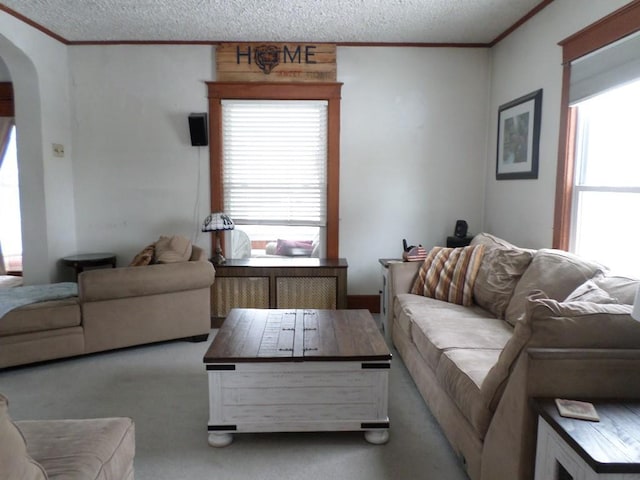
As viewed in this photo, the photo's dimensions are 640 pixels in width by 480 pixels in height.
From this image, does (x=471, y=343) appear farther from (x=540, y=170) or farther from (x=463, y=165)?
(x=463, y=165)

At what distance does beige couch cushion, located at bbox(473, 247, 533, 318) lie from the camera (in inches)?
115

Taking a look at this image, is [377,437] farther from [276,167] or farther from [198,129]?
[198,129]

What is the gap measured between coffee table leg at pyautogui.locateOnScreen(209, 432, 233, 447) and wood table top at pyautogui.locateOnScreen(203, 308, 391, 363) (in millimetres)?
385

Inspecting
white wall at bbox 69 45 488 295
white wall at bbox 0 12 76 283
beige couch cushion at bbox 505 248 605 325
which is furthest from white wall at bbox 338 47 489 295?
white wall at bbox 0 12 76 283

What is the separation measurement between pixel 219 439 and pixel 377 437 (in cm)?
79

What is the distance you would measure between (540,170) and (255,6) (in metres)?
2.48

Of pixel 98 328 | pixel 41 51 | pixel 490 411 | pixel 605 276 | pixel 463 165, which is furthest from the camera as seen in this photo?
pixel 463 165

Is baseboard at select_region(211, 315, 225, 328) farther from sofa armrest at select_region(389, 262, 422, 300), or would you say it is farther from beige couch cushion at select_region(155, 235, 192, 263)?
sofa armrest at select_region(389, 262, 422, 300)

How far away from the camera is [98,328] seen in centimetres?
337

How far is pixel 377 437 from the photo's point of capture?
7.61 feet

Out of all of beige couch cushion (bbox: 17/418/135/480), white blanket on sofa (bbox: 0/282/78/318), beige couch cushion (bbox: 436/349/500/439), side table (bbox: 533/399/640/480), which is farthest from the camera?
white blanket on sofa (bbox: 0/282/78/318)

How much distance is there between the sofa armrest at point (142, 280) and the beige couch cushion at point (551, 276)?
2.28 meters

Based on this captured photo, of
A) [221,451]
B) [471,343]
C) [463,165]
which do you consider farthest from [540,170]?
[221,451]

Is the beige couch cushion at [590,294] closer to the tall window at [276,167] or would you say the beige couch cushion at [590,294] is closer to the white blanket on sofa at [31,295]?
the tall window at [276,167]
